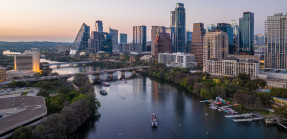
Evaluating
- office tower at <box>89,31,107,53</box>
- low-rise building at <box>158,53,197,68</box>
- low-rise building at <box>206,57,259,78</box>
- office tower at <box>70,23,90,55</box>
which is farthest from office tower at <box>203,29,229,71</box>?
office tower at <box>70,23,90,55</box>

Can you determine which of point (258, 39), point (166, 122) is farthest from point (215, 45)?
point (258, 39)

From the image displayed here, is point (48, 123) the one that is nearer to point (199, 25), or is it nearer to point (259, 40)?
point (199, 25)

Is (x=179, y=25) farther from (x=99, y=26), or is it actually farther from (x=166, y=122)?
(x=166, y=122)

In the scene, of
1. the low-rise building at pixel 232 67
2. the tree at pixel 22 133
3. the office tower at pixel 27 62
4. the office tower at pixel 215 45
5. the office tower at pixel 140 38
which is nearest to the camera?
the tree at pixel 22 133

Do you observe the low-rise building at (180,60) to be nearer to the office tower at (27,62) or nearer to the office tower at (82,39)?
the office tower at (27,62)

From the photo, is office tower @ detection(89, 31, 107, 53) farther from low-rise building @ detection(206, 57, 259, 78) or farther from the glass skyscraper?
low-rise building @ detection(206, 57, 259, 78)

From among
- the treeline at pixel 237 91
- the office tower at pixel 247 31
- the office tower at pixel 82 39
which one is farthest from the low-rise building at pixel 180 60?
the office tower at pixel 82 39
